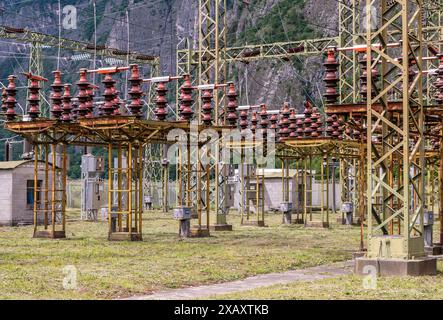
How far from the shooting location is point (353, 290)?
1397 centimetres

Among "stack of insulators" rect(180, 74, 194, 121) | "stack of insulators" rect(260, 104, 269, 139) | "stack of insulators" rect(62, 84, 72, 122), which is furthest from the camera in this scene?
"stack of insulators" rect(260, 104, 269, 139)

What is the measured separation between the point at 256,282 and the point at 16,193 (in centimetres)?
2276

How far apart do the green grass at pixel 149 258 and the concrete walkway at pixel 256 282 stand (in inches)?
16.5

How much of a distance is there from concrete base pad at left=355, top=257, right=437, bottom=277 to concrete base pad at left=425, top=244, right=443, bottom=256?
5285 millimetres

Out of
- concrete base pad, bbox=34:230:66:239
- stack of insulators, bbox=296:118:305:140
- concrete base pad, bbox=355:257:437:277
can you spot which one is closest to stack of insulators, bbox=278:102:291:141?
stack of insulators, bbox=296:118:305:140

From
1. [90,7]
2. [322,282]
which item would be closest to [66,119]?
[322,282]

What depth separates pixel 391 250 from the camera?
1620 centimetres

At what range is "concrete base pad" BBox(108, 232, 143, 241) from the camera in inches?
1030

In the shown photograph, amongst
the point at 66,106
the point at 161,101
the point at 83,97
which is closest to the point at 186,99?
the point at 161,101

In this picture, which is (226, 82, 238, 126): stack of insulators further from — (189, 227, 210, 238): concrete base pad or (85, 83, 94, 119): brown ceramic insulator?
(85, 83, 94, 119): brown ceramic insulator

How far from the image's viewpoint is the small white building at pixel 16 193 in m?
36.6

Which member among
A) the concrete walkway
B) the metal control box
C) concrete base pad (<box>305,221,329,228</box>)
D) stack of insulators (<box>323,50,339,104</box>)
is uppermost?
stack of insulators (<box>323,50,339,104</box>)
